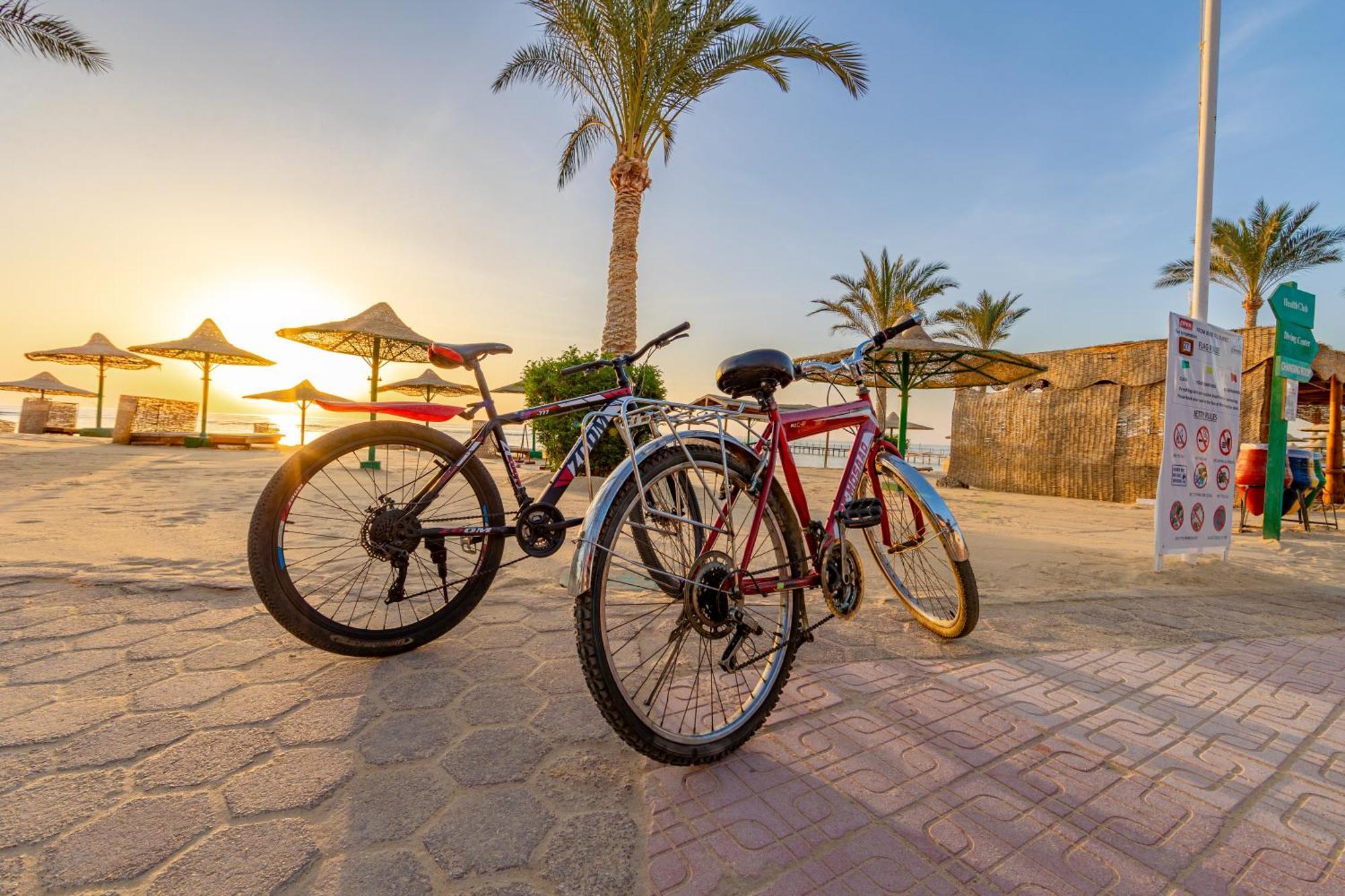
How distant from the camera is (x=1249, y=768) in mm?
1657

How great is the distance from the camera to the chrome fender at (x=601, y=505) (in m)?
1.45

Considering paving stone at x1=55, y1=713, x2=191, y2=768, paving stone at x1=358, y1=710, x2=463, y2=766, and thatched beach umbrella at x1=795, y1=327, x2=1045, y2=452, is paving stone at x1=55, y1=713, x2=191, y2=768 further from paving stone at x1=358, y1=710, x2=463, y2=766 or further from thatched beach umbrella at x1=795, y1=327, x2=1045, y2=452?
thatched beach umbrella at x1=795, y1=327, x2=1045, y2=452

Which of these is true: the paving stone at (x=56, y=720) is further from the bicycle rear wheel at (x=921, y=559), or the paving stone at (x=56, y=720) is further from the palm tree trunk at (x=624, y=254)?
the palm tree trunk at (x=624, y=254)

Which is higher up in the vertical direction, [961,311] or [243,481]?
[961,311]

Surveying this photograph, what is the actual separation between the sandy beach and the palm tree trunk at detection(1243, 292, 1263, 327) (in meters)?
24.7

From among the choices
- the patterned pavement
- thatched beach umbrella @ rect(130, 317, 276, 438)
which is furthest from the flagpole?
thatched beach umbrella @ rect(130, 317, 276, 438)

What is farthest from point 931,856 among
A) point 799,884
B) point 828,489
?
point 828,489

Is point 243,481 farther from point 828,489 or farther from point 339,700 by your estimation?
point 828,489

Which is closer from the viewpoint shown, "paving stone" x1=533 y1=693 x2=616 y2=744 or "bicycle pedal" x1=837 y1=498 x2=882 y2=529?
"paving stone" x1=533 y1=693 x2=616 y2=744

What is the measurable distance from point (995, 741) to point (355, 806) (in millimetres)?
1809

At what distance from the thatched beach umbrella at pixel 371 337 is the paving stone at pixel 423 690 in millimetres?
9336

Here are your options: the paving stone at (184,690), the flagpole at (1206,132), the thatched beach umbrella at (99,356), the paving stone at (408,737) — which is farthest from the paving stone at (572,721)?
the thatched beach umbrella at (99,356)

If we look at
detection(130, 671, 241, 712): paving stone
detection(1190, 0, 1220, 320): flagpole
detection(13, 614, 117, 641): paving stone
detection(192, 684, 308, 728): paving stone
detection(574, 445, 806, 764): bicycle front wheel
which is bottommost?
detection(192, 684, 308, 728): paving stone

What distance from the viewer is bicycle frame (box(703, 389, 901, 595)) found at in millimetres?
1886
